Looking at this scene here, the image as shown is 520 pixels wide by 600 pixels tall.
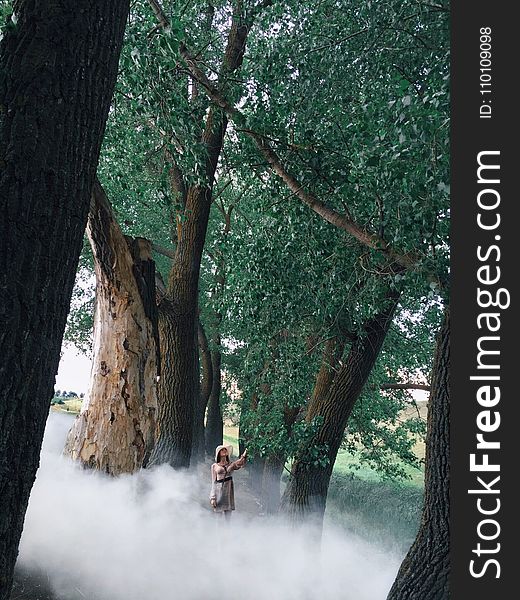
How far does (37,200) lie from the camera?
2.39 metres

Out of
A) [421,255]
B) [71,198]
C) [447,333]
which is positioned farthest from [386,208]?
[71,198]

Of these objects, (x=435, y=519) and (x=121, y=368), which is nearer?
(x=435, y=519)

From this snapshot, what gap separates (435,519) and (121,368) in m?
3.72

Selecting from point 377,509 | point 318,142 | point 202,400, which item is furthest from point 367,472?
point 318,142

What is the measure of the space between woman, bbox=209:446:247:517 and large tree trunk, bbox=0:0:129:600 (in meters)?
6.87

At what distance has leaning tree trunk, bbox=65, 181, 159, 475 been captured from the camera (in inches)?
277

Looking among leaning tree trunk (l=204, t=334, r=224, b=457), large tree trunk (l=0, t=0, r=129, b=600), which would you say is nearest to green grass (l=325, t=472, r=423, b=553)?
leaning tree trunk (l=204, t=334, r=224, b=457)

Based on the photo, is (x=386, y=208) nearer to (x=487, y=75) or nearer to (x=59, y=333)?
(x=487, y=75)

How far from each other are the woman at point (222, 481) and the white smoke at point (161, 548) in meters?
0.26

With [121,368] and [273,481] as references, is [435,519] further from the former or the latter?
[273,481]

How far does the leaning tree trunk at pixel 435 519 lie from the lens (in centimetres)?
484

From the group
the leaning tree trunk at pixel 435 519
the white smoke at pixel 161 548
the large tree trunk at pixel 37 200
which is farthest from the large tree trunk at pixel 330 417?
the large tree trunk at pixel 37 200

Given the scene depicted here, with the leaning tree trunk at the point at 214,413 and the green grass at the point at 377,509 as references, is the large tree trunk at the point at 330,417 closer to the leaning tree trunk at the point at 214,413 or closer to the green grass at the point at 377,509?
the green grass at the point at 377,509

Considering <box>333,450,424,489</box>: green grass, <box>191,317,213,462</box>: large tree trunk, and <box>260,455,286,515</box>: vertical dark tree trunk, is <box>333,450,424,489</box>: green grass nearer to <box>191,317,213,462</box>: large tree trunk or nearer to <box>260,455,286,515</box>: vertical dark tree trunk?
<box>260,455,286,515</box>: vertical dark tree trunk
